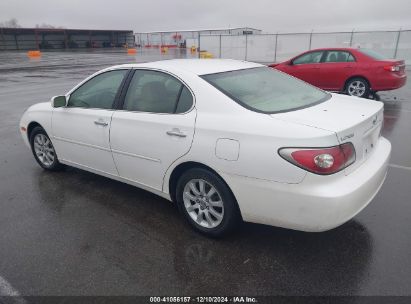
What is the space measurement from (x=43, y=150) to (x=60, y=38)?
59.0 meters

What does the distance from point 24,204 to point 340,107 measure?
3.60 metres

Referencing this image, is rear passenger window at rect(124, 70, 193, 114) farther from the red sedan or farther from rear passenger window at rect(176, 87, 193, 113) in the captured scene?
the red sedan

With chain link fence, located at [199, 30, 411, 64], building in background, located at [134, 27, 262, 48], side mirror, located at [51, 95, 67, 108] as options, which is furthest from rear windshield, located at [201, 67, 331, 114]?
building in background, located at [134, 27, 262, 48]

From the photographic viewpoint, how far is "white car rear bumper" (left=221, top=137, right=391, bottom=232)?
260cm

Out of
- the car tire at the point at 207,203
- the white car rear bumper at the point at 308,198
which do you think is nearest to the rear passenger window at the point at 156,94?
the car tire at the point at 207,203

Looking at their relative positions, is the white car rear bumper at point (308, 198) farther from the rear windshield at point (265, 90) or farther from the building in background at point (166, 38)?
the building in background at point (166, 38)

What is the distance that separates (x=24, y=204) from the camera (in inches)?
161

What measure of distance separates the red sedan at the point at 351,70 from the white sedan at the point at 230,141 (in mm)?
6689

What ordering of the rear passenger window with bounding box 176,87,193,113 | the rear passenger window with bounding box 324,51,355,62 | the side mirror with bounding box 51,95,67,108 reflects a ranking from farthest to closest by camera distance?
the rear passenger window with bounding box 324,51,355,62
the side mirror with bounding box 51,95,67,108
the rear passenger window with bounding box 176,87,193,113

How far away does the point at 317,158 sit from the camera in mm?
2578

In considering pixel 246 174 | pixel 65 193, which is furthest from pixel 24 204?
pixel 246 174

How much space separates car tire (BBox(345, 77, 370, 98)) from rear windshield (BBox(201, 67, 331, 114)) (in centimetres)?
674

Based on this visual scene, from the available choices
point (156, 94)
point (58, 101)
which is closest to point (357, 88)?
point (156, 94)

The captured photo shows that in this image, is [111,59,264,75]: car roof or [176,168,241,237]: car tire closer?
[176,168,241,237]: car tire
